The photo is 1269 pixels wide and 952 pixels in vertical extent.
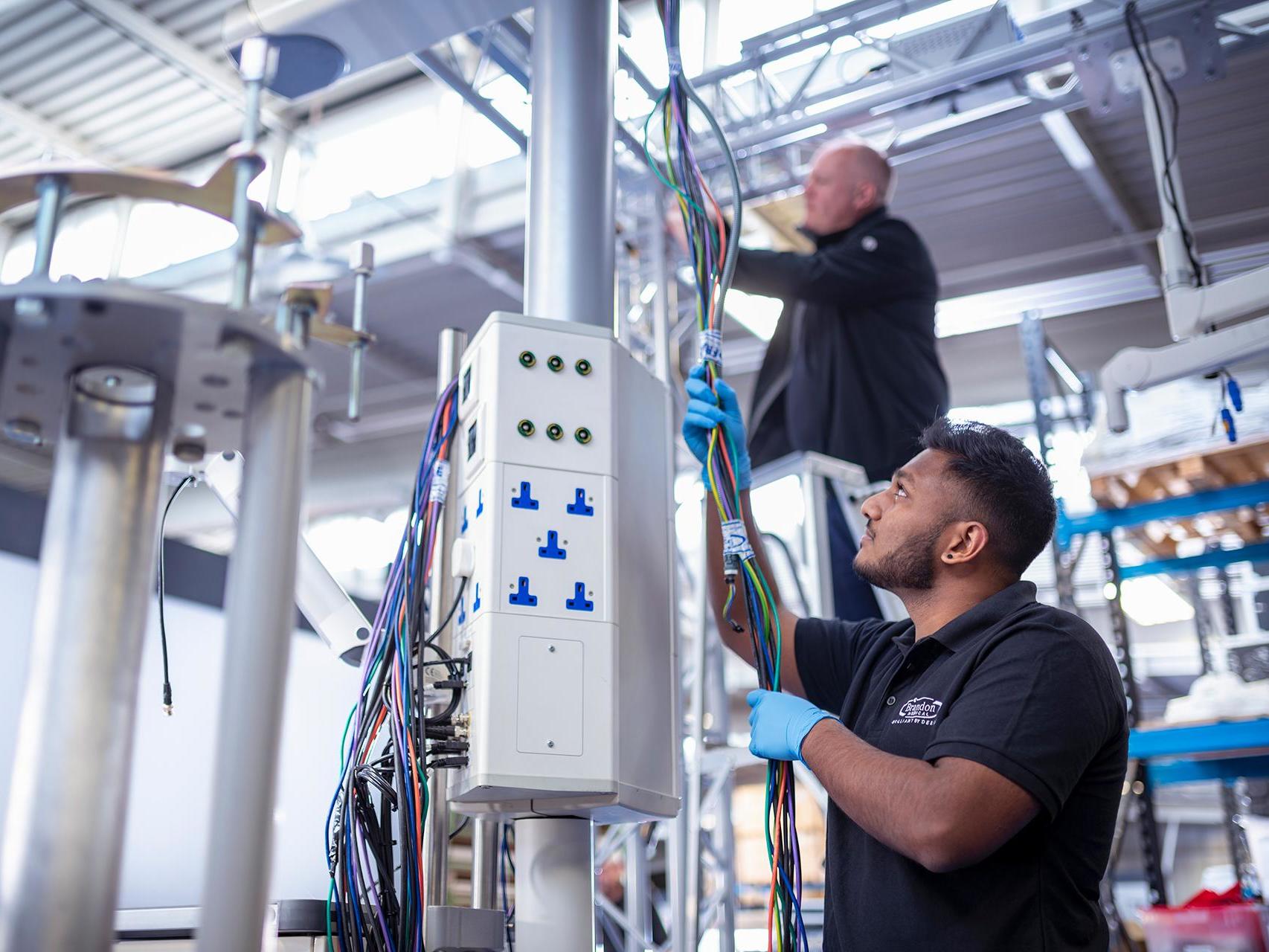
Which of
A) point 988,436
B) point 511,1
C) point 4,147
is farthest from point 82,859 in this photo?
point 4,147

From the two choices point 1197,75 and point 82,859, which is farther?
point 1197,75

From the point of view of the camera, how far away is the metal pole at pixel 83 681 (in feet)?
2.84

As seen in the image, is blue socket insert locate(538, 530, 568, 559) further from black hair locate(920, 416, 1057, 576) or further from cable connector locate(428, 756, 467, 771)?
black hair locate(920, 416, 1057, 576)

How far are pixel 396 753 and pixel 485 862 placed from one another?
0.42 m

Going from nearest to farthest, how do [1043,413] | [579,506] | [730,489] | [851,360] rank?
[579,506], [730,489], [851,360], [1043,413]

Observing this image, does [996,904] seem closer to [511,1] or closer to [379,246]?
[511,1]

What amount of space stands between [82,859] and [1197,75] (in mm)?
3973

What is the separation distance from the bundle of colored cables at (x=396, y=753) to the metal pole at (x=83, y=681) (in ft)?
2.25

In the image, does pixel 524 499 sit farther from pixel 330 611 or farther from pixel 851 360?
pixel 851 360

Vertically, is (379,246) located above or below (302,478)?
above

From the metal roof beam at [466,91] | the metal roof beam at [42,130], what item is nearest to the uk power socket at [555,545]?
the metal roof beam at [466,91]

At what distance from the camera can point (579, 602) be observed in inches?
65.0

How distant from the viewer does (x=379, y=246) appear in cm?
662

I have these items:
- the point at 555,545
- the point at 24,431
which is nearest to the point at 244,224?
the point at 24,431
